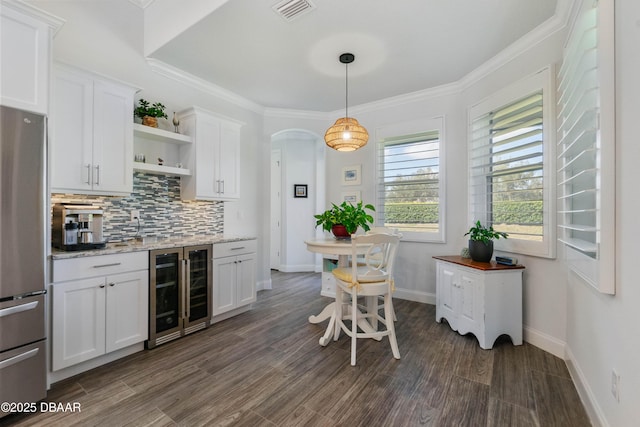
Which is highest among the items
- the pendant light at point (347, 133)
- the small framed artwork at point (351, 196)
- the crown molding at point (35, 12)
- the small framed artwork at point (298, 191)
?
the crown molding at point (35, 12)

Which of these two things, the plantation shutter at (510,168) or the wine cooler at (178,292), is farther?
the plantation shutter at (510,168)

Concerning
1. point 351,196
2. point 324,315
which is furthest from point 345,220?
point 351,196

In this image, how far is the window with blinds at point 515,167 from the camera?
8.23ft

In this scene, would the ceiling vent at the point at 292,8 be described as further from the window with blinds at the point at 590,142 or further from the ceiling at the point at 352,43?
the window with blinds at the point at 590,142

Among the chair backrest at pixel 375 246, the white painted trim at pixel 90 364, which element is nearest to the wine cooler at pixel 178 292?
the white painted trim at pixel 90 364

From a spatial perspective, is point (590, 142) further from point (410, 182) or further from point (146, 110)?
point (146, 110)

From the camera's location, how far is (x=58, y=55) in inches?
94.3

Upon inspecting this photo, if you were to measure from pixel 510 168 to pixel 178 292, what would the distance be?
3.45 m

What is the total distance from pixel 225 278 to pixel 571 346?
122 inches

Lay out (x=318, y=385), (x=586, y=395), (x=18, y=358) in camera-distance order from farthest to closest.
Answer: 1. (x=318, y=385)
2. (x=586, y=395)
3. (x=18, y=358)

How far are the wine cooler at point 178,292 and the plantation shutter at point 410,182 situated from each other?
2.54 meters

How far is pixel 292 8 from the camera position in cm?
233

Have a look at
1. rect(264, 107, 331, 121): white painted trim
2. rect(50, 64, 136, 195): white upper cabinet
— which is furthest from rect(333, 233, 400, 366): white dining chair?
rect(264, 107, 331, 121): white painted trim

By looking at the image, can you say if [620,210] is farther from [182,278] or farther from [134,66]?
[134,66]
